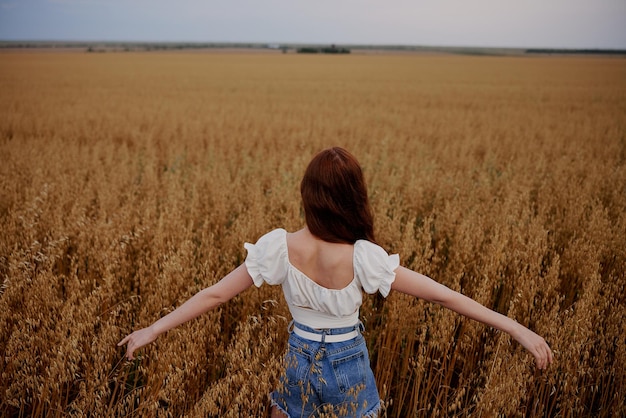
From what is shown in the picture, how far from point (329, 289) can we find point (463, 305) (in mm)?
468

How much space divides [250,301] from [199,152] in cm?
579

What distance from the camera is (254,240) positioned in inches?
147

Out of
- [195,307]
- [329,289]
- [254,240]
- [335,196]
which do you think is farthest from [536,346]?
[254,240]

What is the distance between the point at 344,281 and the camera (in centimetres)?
Result: 163

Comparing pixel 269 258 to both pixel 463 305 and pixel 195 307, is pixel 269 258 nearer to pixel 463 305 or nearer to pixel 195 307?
pixel 195 307

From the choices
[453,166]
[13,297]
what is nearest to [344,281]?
[13,297]

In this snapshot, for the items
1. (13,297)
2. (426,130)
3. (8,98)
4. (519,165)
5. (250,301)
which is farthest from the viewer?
(8,98)

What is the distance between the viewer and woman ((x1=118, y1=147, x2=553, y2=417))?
1571mm

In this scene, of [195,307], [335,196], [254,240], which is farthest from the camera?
[254,240]

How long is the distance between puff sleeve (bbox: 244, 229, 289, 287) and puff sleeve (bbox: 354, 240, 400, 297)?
10.5 inches

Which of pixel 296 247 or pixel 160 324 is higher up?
pixel 296 247

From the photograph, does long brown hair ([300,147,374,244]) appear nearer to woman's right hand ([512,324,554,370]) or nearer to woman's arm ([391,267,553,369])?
woman's arm ([391,267,553,369])

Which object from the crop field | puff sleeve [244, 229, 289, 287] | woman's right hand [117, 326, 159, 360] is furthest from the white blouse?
woman's right hand [117, 326, 159, 360]

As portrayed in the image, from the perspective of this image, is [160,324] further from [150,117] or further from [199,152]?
[150,117]
